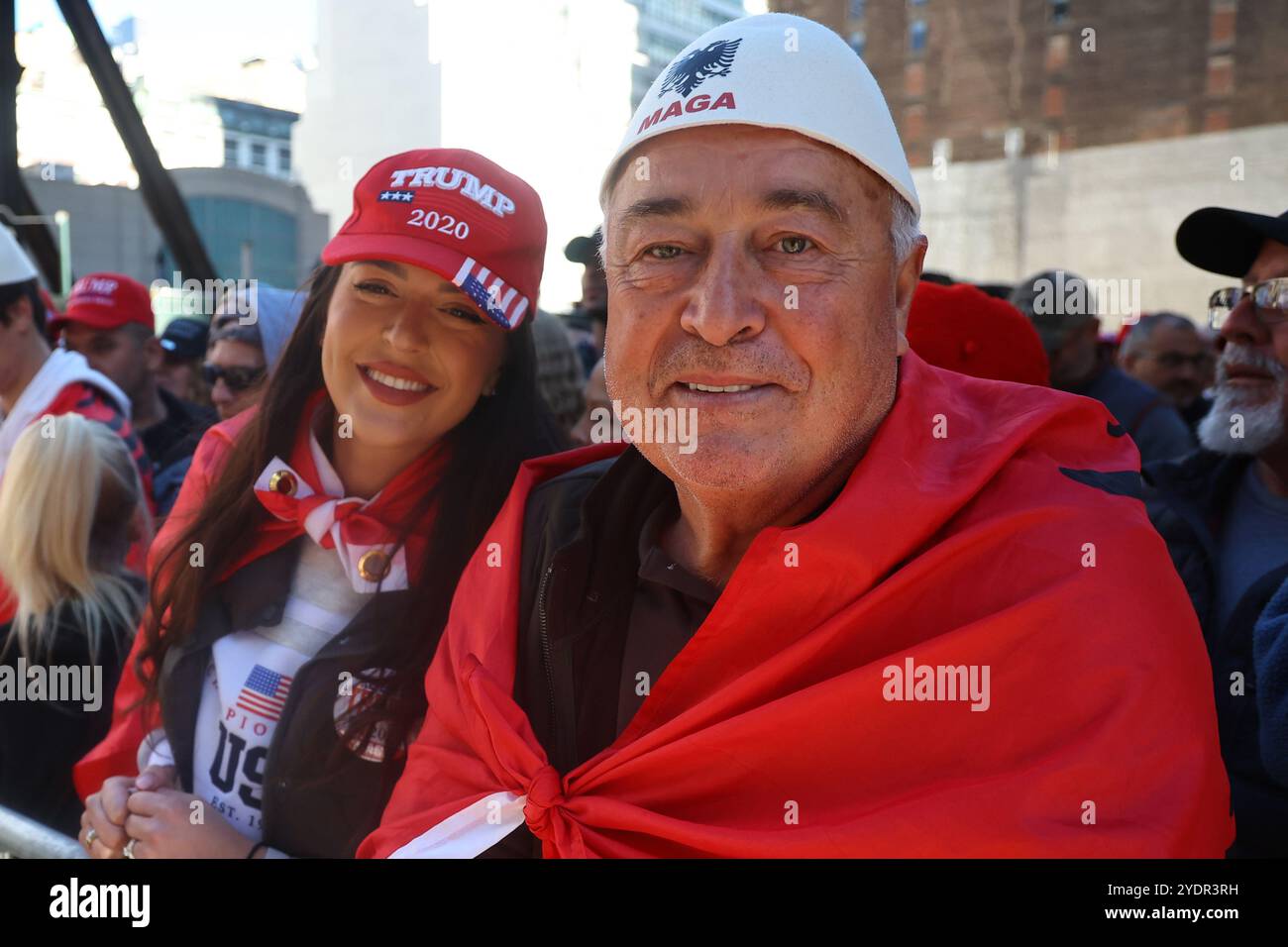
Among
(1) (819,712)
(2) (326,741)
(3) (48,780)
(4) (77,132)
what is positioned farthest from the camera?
(4) (77,132)

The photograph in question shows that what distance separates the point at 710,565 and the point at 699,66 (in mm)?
775

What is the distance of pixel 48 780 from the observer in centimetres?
279

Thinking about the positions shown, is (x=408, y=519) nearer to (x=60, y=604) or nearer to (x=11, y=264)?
(x=60, y=604)

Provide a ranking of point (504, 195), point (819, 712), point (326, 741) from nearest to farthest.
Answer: point (819, 712), point (326, 741), point (504, 195)

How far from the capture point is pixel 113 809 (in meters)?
2.19

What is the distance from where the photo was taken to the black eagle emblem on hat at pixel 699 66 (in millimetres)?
1668

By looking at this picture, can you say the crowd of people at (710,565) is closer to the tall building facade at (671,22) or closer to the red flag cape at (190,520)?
the red flag cape at (190,520)

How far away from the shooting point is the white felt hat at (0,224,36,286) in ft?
13.8

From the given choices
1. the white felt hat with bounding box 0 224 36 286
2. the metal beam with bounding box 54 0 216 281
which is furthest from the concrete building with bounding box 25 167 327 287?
the white felt hat with bounding box 0 224 36 286

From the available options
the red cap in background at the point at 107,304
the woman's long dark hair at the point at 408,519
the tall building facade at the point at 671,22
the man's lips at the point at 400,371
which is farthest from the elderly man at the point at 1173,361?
the tall building facade at the point at 671,22

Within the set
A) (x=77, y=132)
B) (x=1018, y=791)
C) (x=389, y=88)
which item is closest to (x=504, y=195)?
(x=1018, y=791)

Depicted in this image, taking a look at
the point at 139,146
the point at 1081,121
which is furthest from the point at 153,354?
the point at 1081,121
